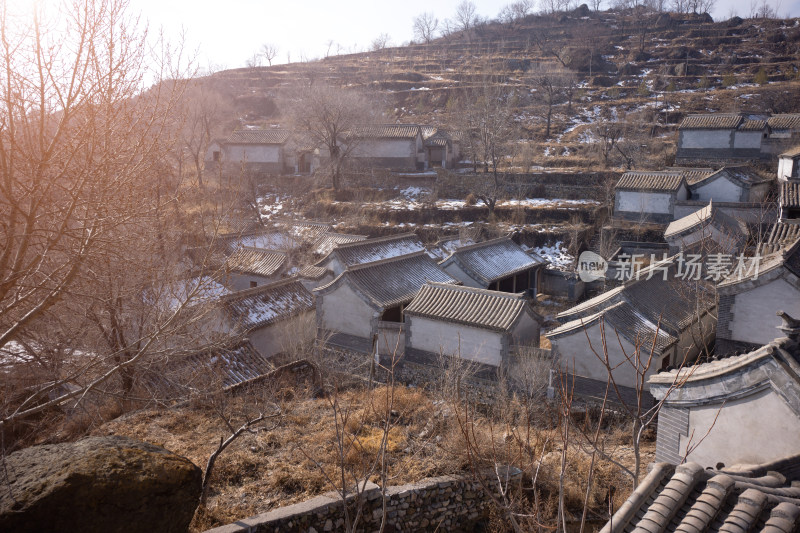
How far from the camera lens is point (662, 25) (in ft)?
204

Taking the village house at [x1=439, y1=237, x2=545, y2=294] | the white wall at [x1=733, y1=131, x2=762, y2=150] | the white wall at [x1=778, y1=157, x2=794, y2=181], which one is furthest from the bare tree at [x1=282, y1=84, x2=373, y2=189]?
the white wall at [x1=778, y1=157, x2=794, y2=181]

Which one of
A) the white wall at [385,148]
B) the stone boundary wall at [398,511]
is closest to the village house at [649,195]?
the white wall at [385,148]

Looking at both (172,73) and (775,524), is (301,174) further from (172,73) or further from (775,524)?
(775,524)

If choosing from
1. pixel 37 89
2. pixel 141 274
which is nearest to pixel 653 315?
pixel 141 274

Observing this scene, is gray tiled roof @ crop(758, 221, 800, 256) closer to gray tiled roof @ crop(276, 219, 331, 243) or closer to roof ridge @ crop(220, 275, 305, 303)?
roof ridge @ crop(220, 275, 305, 303)

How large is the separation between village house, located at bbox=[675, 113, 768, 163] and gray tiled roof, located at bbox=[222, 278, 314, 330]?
24.3 metres

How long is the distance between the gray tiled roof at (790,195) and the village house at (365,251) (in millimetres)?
11648

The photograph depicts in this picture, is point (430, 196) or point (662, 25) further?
point (662, 25)

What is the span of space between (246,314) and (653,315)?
32.8 ft

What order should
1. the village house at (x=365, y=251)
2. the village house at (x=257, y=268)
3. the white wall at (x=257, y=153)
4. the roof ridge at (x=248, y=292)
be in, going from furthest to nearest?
the white wall at (x=257, y=153) → the village house at (x=257, y=268) → the village house at (x=365, y=251) → the roof ridge at (x=248, y=292)

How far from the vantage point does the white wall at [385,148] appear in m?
35.6

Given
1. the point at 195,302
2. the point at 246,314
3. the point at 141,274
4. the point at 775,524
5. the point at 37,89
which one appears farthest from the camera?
the point at 246,314

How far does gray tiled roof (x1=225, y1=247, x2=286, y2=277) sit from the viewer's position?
19938 millimetres

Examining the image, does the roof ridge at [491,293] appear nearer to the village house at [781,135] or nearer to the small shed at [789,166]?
the small shed at [789,166]
